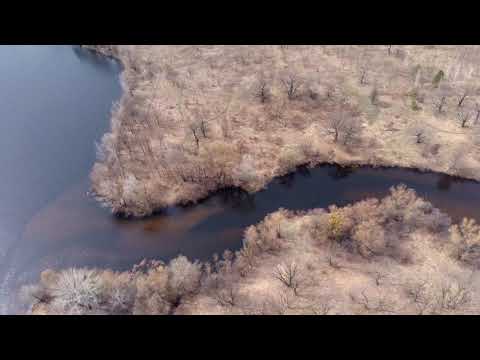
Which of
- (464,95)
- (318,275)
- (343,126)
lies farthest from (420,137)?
(318,275)

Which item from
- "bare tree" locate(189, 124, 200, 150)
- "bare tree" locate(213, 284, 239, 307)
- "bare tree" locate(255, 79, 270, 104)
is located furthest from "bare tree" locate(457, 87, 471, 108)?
"bare tree" locate(213, 284, 239, 307)

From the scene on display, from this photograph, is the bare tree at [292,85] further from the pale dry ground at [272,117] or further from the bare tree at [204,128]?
the bare tree at [204,128]

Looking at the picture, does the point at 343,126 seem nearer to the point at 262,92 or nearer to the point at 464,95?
the point at 262,92

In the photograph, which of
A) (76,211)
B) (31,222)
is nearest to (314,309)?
(76,211)

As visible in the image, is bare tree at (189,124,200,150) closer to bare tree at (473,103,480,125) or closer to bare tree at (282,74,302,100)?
bare tree at (282,74,302,100)

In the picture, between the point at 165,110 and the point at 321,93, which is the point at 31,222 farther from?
the point at 321,93
